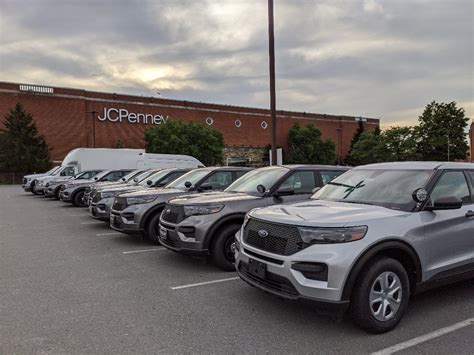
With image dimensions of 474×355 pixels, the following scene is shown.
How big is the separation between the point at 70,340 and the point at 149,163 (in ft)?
73.6

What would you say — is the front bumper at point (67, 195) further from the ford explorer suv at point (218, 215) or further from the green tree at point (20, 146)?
the green tree at point (20, 146)

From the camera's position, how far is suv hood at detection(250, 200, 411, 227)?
405 centimetres

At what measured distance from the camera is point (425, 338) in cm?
397

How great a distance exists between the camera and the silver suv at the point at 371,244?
390cm

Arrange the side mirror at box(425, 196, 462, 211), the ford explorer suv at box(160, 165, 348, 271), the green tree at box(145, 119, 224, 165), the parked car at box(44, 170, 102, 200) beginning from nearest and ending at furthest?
1. the side mirror at box(425, 196, 462, 211)
2. the ford explorer suv at box(160, 165, 348, 271)
3. the parked car at box(44, 170, 102, 200)
4. the green tree at box(145, 119, 224, 165)

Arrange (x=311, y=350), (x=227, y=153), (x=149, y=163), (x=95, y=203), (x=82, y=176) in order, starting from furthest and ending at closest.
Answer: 1. (x=227, y=153)
2. (x=149, y=163)
3. (x=82, y=176)
4. (x=95, y=203)
5. (x=311, y=350)

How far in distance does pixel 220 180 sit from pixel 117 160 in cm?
1782

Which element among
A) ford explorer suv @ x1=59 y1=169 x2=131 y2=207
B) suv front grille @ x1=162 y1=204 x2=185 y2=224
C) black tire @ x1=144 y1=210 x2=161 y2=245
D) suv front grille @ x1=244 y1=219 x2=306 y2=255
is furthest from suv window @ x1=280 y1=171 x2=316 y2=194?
ford explorer suv @ x1=59 y1=169 x2=131 y2=207

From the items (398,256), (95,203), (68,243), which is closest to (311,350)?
(398,256)

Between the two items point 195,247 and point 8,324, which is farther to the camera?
point 195,247

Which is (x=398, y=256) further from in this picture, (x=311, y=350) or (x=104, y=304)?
(x=104, y=304)

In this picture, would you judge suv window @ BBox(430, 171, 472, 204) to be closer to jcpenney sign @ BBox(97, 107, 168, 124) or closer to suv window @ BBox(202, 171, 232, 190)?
suv window @ BBox(202, 171, 232, 190)

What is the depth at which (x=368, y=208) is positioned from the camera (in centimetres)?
449

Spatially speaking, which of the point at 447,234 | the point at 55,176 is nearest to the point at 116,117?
the point at 55,176
